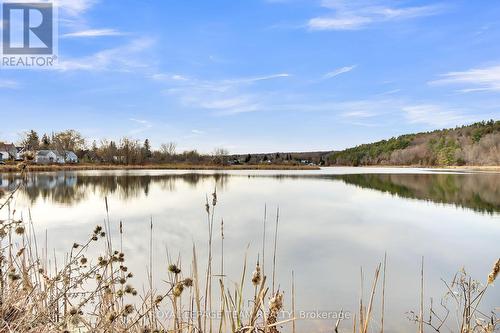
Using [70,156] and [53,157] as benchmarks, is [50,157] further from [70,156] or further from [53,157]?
[70,156]

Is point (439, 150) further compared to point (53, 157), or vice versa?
point (439, 150)

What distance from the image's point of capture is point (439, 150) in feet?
293

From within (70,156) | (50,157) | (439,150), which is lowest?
(50,157)

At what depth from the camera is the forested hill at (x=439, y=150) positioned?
75.4m

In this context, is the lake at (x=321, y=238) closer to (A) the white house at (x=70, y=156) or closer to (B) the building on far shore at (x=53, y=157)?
(B) the building on far shore at (x=53, y=157)

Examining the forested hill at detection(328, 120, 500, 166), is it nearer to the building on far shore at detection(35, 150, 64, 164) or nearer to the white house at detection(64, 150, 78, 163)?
the white house at detection(64, 150, 78, 163)

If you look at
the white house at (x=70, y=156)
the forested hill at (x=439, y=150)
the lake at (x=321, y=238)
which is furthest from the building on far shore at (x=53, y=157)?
the forested hill at (x=439, y=150)

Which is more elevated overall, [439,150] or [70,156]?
[439,150]

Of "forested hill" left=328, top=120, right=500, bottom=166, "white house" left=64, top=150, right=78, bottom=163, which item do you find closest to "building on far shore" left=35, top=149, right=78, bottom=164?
"white house" left=64, top=150, right=78, bottom=163

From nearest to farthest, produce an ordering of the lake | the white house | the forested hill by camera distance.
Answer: the lake → the white house → the forested hill

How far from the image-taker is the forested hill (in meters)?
75.4

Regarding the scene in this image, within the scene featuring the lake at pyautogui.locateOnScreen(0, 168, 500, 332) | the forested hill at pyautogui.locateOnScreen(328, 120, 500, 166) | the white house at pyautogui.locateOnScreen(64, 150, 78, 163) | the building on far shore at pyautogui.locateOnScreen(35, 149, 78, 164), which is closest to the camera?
the lake at pyautogui.locateOnScreen(0, 168, 500, 332)

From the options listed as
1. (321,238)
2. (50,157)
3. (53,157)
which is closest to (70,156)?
(53,157)

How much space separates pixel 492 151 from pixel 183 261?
3148 inches
